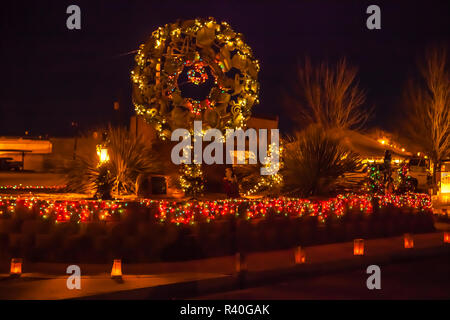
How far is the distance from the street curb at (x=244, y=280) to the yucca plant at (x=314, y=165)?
15.3ft

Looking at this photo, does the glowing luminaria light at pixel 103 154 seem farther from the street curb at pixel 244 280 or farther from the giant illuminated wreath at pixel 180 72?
the street curb at pixel 244 280

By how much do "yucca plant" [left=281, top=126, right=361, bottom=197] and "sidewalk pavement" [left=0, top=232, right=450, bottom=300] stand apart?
3.64 m

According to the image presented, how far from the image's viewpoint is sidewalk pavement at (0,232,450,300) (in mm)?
7996

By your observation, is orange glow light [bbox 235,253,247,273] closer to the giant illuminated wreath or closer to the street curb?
the street curb

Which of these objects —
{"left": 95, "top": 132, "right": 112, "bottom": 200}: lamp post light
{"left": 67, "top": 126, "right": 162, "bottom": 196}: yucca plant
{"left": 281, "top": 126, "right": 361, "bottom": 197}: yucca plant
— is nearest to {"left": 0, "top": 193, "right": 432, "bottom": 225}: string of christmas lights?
{"left": 95, "top": 132, "right": 112, "bottom": 200}: lamp post light

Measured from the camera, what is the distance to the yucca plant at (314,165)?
16.1 m

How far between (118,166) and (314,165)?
17.9 feet

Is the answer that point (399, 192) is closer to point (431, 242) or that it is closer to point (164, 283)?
point (431, 242)

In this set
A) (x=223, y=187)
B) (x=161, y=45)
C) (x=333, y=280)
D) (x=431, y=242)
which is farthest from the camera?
(x=223, y=187)

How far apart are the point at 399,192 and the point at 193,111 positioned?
7.20 m

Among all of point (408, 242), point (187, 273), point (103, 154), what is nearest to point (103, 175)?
point (103, 154)

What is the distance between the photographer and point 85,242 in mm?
10258

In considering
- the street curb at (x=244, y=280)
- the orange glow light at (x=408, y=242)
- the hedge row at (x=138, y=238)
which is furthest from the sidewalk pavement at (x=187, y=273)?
Result: the hedge row at (x=138, y=238)
